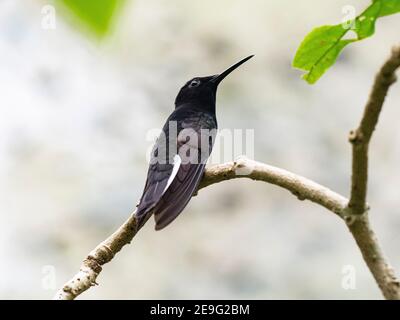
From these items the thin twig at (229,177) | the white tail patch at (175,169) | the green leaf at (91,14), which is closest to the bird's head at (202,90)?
the white tail patch at (175,169)

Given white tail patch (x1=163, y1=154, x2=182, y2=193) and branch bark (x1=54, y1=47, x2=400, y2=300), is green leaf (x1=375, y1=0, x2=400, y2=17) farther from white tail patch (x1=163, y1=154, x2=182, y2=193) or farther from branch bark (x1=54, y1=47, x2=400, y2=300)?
white tail patch (x1=163, y1=154, x2=182, y2=193)

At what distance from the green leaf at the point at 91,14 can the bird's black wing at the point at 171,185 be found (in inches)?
38.5

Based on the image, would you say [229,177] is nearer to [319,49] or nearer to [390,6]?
[319,49]

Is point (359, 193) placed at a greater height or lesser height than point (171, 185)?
lesser

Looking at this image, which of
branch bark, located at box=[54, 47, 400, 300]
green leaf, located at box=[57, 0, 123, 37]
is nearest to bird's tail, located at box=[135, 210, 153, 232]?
branch bark, located at box=[54, 47, 400, 300]

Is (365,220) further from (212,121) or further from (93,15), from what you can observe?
(212,121)

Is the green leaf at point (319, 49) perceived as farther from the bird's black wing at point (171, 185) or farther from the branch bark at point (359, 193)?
→ the bird's black wing at point (171, 185)

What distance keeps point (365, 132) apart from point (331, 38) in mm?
164

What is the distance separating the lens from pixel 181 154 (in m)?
1.78

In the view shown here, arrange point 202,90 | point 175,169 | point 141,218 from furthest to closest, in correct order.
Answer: point 202,90 → point 175,169 → point 141,218

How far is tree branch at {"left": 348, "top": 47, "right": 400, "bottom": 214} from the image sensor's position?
22.4 inches

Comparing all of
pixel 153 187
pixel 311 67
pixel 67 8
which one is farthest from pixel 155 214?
pixel 67 8

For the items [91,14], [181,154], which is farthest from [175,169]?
[91,14]

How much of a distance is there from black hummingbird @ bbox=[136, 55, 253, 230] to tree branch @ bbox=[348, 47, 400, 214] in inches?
24.1
